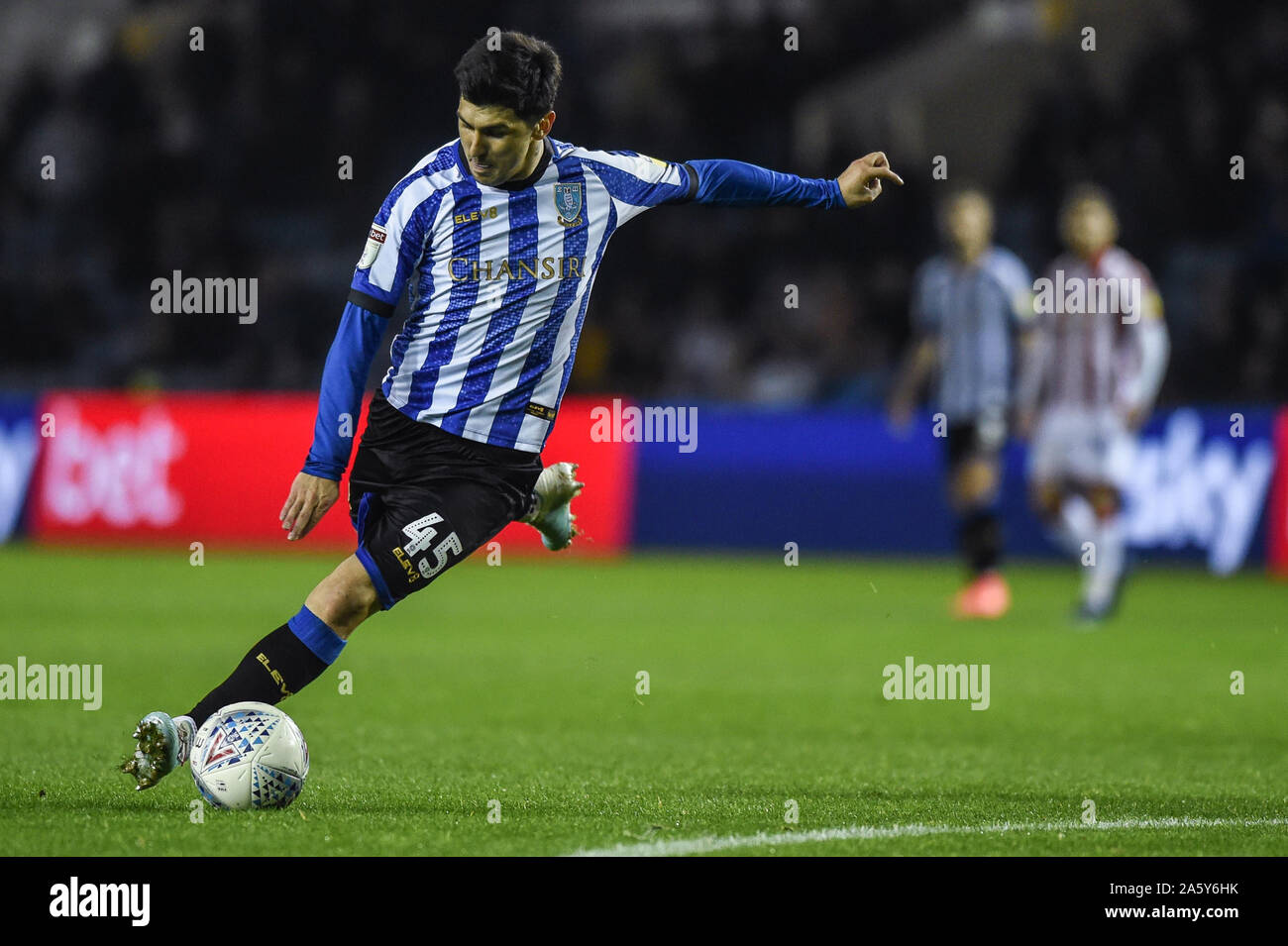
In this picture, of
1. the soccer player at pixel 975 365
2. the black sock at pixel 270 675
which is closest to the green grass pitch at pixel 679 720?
the black sock at pixel 270 675

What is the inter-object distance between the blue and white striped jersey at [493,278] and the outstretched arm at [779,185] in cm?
23

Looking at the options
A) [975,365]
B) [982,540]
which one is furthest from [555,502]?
[975,365]

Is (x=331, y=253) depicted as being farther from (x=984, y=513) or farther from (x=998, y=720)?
(x=998, y=720)

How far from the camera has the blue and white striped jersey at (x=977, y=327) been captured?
1109 centimetres

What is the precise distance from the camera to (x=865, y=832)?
449 cm

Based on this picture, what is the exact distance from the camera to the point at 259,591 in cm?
1155

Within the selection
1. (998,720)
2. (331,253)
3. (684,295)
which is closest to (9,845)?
(998,720)

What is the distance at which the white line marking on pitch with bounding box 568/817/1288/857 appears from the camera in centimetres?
417

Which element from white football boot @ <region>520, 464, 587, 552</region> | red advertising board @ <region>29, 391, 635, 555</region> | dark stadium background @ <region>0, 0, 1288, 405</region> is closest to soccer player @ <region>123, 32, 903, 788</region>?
white football boot @ <region>520, 464, 587, 552</region>

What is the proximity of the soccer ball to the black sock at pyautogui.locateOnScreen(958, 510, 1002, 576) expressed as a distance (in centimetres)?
664

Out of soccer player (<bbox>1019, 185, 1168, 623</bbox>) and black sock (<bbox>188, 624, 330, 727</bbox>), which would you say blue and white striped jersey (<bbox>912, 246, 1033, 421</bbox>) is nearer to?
soccer player (<bbox>1019, 185, 1168, 623</bbox>)

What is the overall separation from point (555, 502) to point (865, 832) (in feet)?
5.23

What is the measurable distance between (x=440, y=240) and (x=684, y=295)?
13.6m

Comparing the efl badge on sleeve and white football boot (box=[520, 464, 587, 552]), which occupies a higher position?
the efl badge on sleeve
